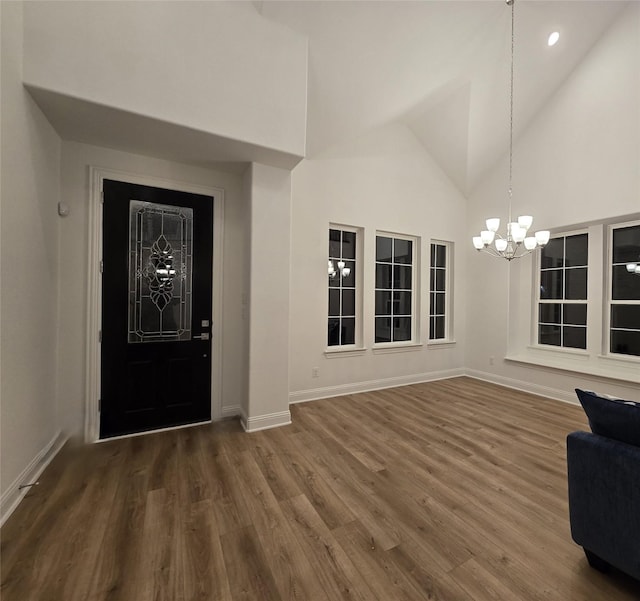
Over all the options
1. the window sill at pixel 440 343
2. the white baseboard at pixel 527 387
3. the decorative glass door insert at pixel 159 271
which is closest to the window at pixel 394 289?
the window sill at pixel 440 343

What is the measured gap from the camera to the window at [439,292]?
5320 mm

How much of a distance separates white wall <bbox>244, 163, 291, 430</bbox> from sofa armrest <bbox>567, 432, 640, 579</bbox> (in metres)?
2.40

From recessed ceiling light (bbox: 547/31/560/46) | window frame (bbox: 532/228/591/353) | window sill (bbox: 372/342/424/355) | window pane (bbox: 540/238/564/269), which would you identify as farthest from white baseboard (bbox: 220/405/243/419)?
recessed ceiling light (bbox: 547/31/560/46)

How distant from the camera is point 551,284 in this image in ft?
15.2

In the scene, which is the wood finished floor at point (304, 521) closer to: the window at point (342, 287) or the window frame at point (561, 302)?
the window at point (342, 287)

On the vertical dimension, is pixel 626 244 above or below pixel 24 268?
above

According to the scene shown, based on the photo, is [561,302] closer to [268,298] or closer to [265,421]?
[268,298]

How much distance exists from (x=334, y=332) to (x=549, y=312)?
3.27 meters

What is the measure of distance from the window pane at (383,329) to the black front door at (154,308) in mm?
2571

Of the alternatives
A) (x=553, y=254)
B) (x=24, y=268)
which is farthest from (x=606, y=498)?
(x=553, y=254)

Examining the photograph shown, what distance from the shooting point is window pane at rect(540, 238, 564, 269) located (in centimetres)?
453

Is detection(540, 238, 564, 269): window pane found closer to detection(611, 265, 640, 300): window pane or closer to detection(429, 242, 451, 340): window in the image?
detection(611, 265, 640, 300): window pane

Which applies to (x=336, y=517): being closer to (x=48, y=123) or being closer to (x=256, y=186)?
(x=256, y=186)

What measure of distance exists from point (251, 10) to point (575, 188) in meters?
4.33
